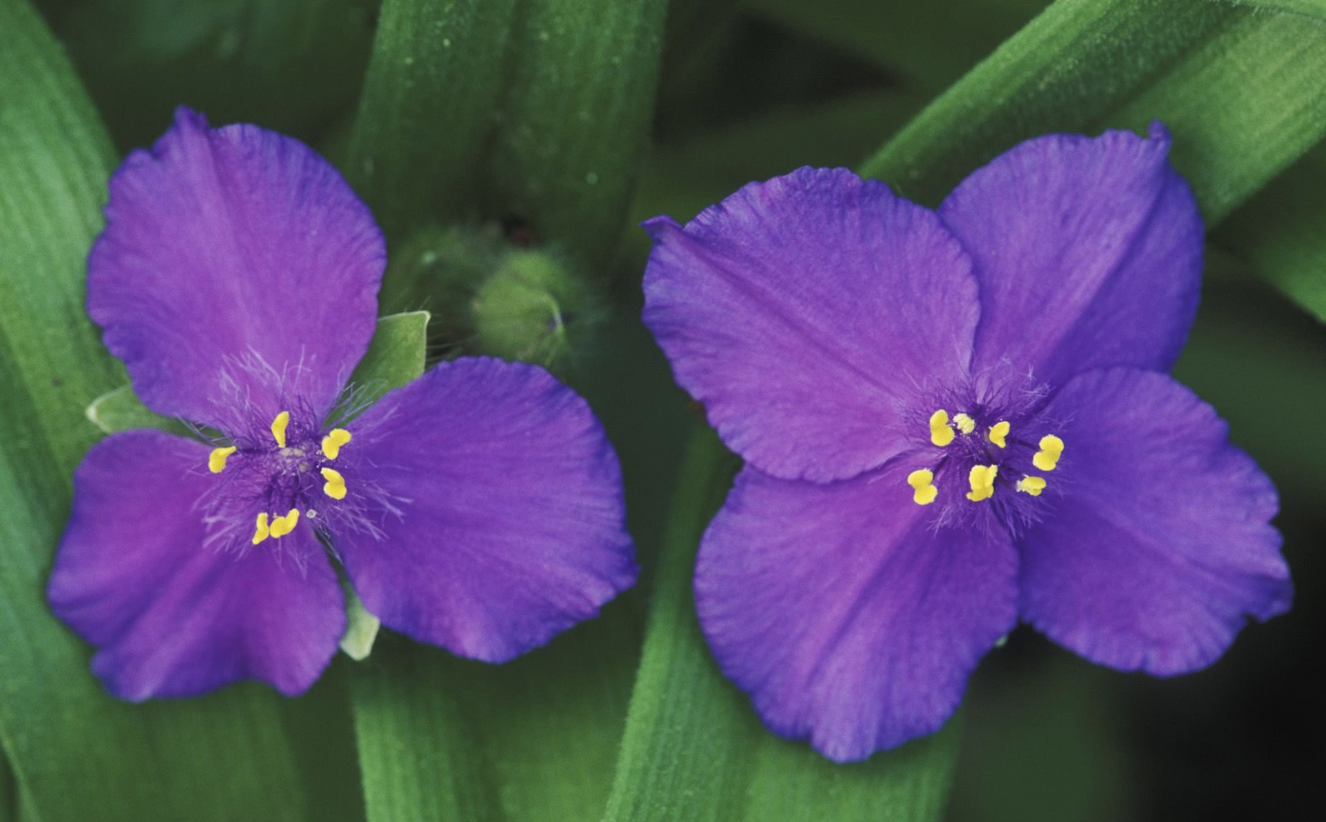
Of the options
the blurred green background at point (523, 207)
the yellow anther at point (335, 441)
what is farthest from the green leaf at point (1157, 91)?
the yellow anther at point (335, 441)

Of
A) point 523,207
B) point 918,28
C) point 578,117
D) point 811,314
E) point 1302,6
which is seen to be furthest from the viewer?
point 918,28

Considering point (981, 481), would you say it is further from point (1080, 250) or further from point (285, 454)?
point (285, 454)

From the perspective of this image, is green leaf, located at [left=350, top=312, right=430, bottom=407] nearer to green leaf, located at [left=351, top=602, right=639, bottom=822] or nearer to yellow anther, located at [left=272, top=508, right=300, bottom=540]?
yellow anther, located at [left=272, top=508, right=300, bottom=540]

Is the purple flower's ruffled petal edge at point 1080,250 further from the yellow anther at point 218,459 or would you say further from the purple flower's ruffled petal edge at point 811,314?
the yellow anther at point 218,459

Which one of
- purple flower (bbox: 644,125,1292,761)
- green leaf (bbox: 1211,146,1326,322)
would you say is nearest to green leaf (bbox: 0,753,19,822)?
purple flower (bbox: 644,125,1292,761)

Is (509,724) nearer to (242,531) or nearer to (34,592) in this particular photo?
(242,531)

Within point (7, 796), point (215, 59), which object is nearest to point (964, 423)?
point (215, 59)
